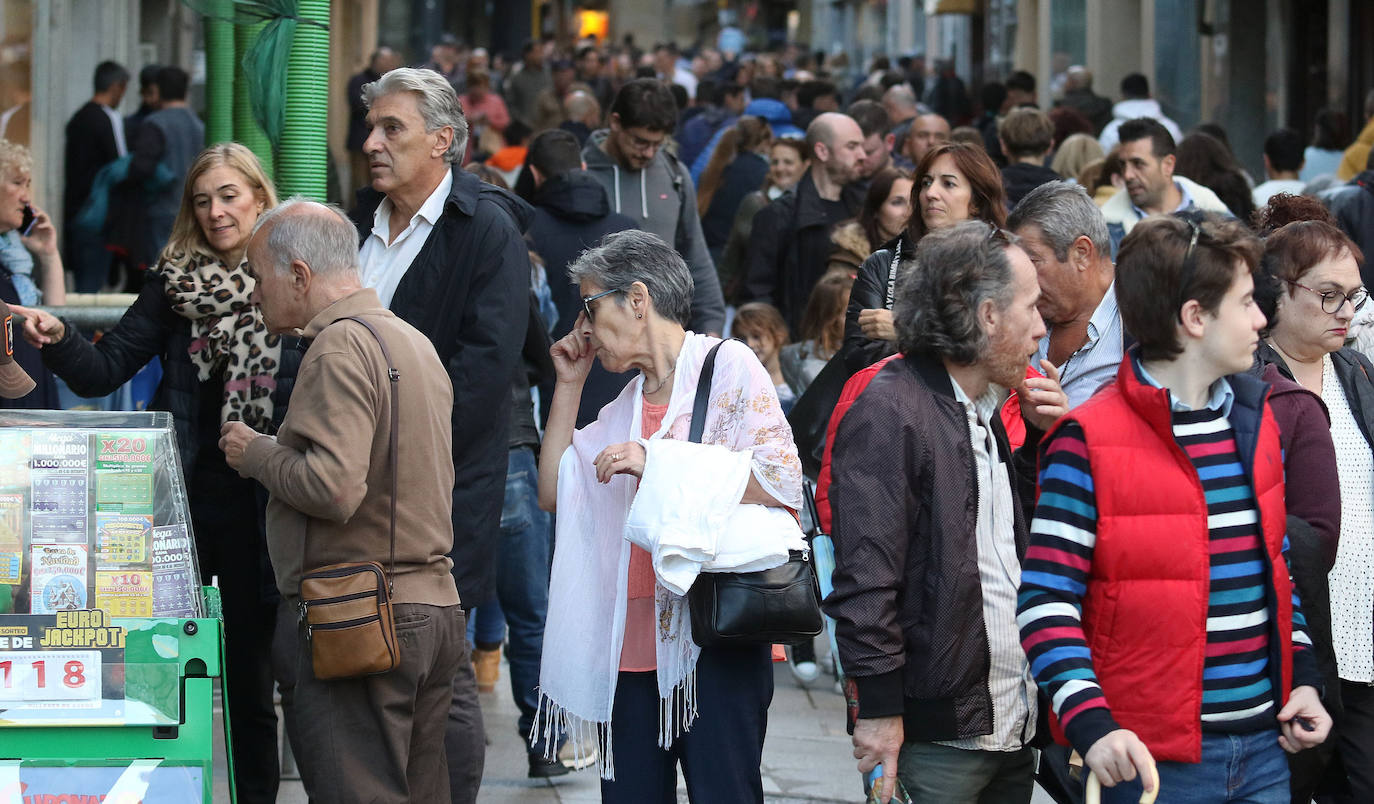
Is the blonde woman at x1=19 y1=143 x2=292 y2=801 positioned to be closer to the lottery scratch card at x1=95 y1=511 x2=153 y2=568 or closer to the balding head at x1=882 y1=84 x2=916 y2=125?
the lottery scratch card at x1=95 y1=511 x2=153 y2=568

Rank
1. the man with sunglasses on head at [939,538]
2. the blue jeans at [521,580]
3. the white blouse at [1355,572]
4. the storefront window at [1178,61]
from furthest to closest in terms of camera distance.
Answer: the storefront window at [1178,61] → the blue jeans at [521,580] → the white blouse at [1355,572] → the man with sunglasses on head at [939,538]

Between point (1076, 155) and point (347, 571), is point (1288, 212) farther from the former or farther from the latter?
point (1076, 155)

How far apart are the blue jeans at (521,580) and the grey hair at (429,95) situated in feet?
5.00

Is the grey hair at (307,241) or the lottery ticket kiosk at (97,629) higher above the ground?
the grey hair at (307,241)

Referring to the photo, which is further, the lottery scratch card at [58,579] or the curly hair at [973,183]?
the curly hair at [973,183]

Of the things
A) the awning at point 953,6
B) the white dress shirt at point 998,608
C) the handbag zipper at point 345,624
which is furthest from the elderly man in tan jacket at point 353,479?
the awning at point 953,6

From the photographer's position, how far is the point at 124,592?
3799 millimetres

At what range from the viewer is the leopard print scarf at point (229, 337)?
4742 mm

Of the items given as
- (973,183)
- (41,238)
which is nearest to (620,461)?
(973,183)

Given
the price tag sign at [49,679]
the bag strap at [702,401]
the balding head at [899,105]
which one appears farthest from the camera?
the balding head at [899,105]

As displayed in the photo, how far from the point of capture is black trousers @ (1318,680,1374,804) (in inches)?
162

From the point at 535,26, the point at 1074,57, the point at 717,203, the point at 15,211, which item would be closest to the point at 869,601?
the point at 15,211

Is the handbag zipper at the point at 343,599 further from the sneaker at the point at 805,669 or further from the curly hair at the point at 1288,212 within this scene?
the sneaker at the point at 805,669

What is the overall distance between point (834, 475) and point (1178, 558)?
0.76 metres
